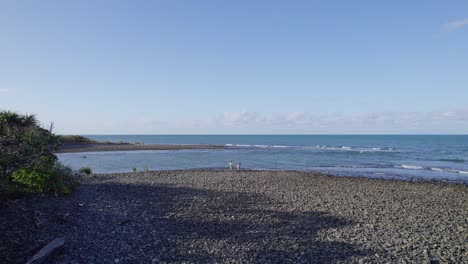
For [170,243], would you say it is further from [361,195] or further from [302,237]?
[361,195]

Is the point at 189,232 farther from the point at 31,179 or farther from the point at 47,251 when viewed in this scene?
the point at 31,179

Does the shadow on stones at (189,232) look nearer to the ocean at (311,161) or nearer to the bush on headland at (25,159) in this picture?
the bush on headland at (25,159)

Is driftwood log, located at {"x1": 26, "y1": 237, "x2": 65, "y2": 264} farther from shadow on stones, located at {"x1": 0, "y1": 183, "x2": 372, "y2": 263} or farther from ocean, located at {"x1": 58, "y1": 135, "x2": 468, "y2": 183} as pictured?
ocean, located at {"x1": 58, "y1": 135, "x2": 468, "y2": 183}

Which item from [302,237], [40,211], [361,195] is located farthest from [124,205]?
[361,195]

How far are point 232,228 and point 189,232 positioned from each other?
126cm

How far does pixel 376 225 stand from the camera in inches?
408

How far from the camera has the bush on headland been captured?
8.91 metres

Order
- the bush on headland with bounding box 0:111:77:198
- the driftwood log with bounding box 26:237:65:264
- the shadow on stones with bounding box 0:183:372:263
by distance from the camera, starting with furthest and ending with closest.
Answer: the bush on headland with bounding box 0:111:77:198
the shadow on stones with bounding box 0:183:372:263
the driftwood log with bounding box 26:237:65:264

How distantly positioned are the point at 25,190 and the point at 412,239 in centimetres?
1077

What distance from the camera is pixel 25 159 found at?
29.3 feet

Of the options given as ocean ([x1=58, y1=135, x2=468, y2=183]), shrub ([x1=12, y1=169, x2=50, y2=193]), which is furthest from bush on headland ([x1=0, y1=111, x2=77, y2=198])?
ocean ([x1=58, y1=135, x2=468, y2=183])

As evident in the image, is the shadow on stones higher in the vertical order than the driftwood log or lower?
lower

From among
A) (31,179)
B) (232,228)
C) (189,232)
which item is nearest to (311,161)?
(232,228)

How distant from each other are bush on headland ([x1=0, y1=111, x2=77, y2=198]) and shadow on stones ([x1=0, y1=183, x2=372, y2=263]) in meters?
0.88
